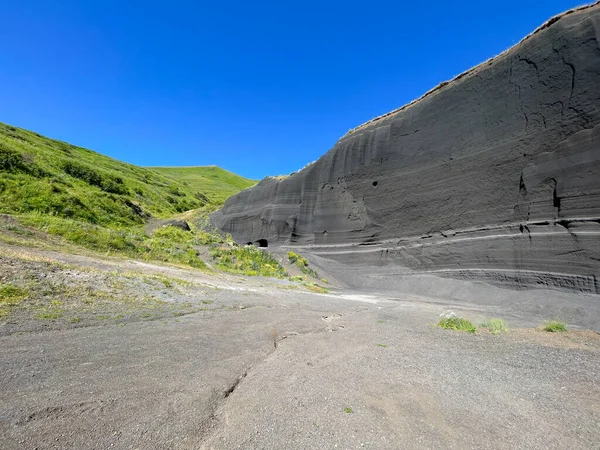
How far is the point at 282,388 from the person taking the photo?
4363mm

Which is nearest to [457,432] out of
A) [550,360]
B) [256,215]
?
[550,360]

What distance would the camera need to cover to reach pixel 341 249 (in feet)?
97.1

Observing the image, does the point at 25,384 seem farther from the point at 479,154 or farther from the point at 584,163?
the point at 479,154

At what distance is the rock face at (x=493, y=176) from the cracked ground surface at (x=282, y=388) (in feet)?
36.9

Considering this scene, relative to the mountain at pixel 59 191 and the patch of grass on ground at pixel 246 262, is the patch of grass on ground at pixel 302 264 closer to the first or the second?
the patch of grass on ground at pixel 246 262

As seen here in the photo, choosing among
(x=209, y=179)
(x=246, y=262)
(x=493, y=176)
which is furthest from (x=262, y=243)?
(x=209, y=179)

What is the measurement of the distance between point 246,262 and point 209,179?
11347 centimetres

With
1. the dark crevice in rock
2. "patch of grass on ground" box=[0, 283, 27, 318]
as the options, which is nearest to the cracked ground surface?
the dark crevice in rock

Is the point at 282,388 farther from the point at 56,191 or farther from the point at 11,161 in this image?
the point at 11,161

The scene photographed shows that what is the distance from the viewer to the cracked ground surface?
10.3 ft

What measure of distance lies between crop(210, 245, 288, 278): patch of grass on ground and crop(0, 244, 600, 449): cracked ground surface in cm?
1656

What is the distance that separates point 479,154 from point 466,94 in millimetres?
5219

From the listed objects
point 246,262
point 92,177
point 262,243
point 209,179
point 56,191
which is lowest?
point 246,262

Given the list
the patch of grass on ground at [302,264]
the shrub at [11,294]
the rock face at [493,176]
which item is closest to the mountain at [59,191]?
the shrub at [11,294]
